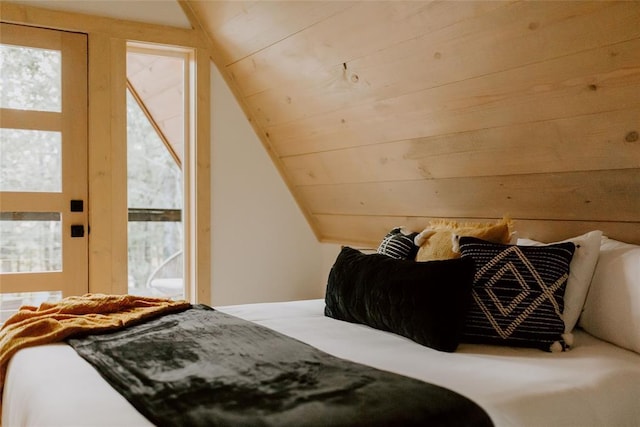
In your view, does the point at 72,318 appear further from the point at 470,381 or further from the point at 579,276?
the point at 579,276

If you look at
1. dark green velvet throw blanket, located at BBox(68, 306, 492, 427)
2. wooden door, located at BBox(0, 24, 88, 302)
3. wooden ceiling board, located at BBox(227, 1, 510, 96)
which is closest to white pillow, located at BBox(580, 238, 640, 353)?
dark green velvet throw blanket, located at BBox(68, 306, 492, 427)

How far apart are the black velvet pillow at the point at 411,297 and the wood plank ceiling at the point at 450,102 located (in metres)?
0.61

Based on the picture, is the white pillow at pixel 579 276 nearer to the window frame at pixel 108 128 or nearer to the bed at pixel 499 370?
the bed at pixel 499 370

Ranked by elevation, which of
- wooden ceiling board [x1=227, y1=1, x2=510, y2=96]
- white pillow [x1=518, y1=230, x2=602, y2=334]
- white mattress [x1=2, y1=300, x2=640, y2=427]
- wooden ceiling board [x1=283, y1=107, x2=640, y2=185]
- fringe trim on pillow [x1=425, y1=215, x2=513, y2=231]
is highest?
wooden ceiling board [x1=227, y1=1, x2=510, y2=96]

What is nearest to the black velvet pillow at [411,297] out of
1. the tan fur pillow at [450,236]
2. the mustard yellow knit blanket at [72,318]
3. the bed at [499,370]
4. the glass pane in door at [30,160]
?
the bed at [499,370]

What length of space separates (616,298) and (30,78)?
117 inches

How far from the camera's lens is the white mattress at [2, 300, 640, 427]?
55.0 inches

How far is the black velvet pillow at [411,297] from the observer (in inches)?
75.1

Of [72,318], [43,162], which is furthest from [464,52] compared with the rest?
[43,162]

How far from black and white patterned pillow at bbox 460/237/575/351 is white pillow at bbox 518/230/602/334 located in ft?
0.10

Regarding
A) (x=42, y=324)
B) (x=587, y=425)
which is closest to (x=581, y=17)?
(x=587, y=425)

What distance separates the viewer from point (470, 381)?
154cm

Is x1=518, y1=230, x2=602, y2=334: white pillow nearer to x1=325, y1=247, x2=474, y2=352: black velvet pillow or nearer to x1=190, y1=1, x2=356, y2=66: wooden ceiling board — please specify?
x1=325, y1=247, x2=474, y2=352: black velvet pillow

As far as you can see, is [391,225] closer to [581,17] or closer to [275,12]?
[275,12]
